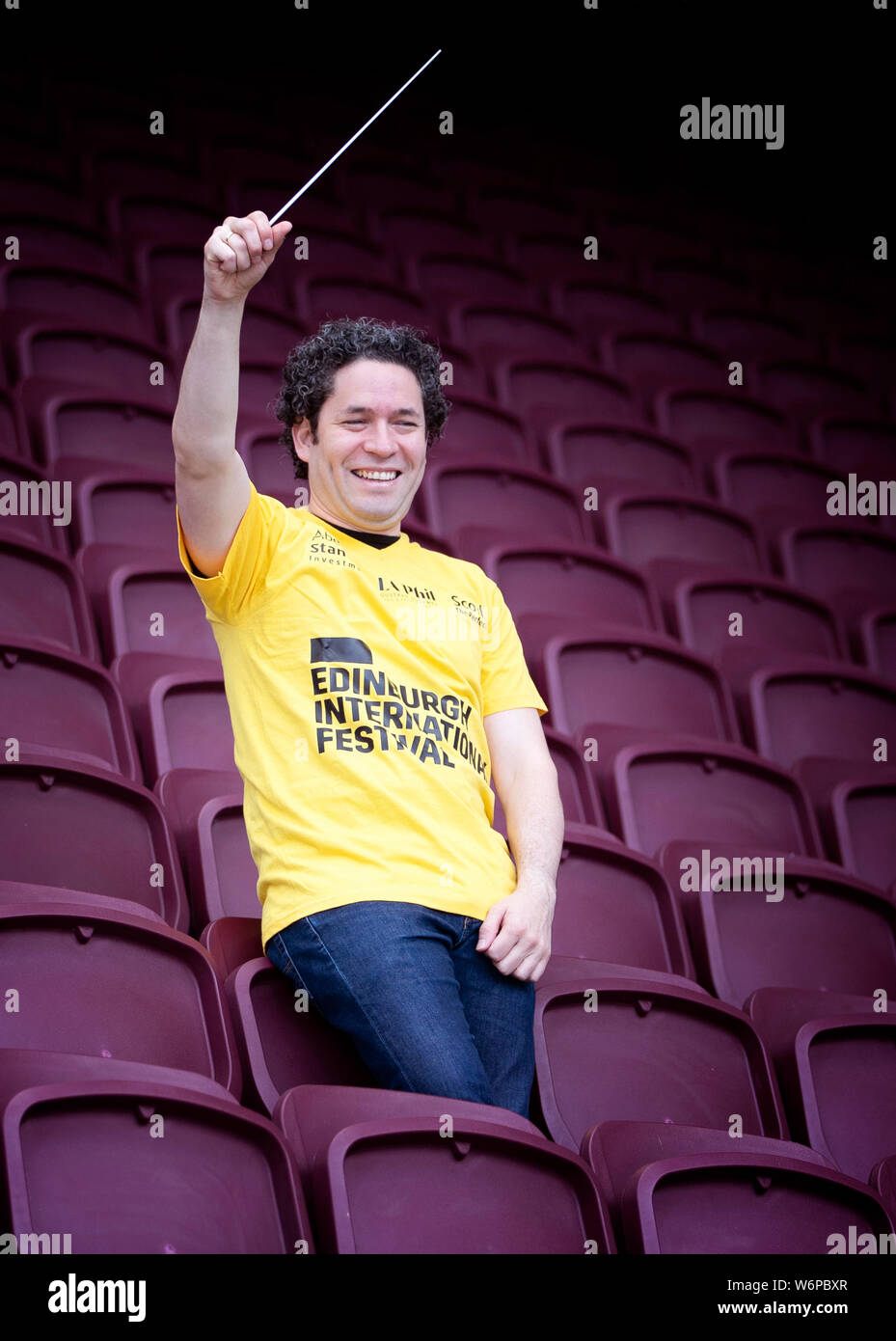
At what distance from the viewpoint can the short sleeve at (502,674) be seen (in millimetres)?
1103

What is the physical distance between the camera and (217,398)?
0.89 m

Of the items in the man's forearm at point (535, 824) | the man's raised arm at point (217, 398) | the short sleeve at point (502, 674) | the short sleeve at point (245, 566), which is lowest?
the man's forearm at point (535, 824)

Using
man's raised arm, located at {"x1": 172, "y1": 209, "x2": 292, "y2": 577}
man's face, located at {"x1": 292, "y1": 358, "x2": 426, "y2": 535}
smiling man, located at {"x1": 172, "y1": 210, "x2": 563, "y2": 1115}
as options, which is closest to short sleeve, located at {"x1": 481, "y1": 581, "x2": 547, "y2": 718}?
smiling man, located at {"x1": 172, "y1": 210, "x2": 563, "y2": 1115}

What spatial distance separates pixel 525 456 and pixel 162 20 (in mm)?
1806

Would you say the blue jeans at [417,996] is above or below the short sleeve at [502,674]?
below

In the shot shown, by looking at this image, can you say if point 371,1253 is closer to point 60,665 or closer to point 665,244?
point 60,665

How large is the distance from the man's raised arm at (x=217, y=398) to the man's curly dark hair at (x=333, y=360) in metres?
0.15

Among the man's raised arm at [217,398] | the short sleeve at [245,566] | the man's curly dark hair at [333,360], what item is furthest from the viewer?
the man's curly dark hair at [333,360]

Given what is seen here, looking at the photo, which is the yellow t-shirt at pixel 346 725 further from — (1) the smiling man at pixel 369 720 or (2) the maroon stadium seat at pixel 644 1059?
(2) the maroon stadium seat at pixel 644 1059

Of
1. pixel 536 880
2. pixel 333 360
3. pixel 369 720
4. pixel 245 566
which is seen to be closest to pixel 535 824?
pixel 536 880

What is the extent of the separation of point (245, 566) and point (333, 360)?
0.20 meters

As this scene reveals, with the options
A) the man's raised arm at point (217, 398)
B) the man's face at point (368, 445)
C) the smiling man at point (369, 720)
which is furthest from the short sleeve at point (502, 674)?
the man's raised arm at point (217, 398)

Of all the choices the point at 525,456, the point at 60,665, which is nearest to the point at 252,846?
the point at 60,665

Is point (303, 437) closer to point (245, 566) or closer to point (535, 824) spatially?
point (245, 566)
